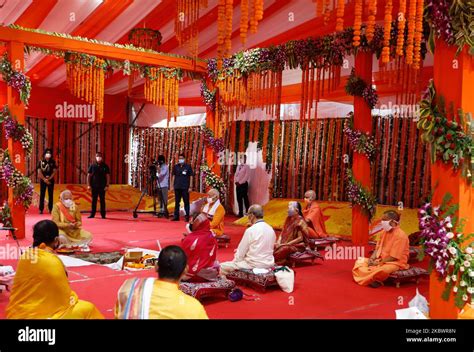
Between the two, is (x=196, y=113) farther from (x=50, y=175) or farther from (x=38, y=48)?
(x=38, y=48)

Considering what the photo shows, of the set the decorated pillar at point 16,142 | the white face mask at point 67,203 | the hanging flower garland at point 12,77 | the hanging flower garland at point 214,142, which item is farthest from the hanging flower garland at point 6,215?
the hanging flower garland at point 214,142

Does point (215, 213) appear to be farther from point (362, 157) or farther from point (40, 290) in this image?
point (40, 290)

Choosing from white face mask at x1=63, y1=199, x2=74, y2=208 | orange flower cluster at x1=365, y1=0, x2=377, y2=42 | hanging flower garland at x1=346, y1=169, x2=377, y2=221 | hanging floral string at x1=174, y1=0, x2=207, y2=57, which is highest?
hanging floral string at x1=174, y1=0, x2=207, y2=57

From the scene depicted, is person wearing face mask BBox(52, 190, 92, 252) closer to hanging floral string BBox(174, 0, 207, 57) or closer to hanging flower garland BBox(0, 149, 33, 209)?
hanging flower garland BBox(0, 149, 33, 209)

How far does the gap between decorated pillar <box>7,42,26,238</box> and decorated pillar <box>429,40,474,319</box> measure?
609 cm

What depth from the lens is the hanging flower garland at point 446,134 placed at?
3461 mm

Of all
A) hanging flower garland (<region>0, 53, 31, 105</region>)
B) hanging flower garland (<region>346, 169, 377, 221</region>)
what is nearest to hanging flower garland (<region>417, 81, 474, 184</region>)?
hanging flower garland (<region>346, 169, 377, 221</region>)

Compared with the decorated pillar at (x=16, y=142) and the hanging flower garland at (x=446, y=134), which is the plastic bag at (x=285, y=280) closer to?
the hanging flower garland at (x=446, y=134)

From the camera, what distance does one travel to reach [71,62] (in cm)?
771

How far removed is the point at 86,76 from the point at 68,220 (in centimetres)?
256

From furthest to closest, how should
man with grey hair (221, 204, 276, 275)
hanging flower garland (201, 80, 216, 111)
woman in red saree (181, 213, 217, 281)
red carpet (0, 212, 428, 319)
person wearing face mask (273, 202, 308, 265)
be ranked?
hanging flower garland (201, 80, 216, 111)
person wearing face mask (273, 202, 308, 265)
man with grey hair (221, 204, 276, 275)
woman in red saree (181, 213, 217, 281)
red carpet (0, 212, 428, 319)

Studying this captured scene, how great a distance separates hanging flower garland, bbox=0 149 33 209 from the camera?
7.23m

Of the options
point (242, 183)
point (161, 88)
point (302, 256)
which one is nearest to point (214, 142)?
point (161, 88)

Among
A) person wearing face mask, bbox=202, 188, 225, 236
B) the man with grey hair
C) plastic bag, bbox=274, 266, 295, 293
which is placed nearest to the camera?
plastic bag, bbox=274, 266, 295, 293
